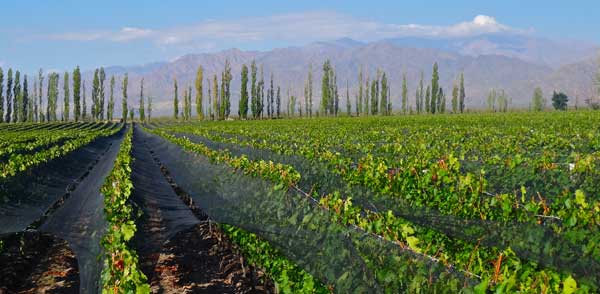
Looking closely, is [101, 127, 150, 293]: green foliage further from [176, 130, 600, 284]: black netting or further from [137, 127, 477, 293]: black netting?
[176, 130, 600, 284]: black netting

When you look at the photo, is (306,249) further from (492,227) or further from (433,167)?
(433,167)

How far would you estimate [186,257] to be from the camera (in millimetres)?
10531

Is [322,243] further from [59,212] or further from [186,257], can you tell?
[59,212]

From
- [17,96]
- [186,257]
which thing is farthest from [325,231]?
[17,96]

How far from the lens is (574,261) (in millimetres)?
4961

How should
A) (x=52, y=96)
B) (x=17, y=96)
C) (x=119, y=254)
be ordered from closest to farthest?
1. (x=119, y=254)
2. (x=17, y=96)
3. (x=52, y=96)

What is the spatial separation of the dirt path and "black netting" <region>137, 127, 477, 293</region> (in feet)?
2.58

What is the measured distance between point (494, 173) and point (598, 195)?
1.95m

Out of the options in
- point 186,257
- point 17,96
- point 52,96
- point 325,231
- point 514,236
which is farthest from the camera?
point 52,96

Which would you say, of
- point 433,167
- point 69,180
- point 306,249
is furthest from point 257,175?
point 69,180

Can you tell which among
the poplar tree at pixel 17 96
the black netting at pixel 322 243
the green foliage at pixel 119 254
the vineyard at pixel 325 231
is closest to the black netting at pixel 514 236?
the vineyard at pixel 325 231

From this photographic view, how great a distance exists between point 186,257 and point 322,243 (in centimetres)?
468

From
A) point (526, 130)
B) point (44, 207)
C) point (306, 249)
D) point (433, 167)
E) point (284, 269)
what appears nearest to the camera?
point (306, 249)

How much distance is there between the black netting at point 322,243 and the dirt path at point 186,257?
787mm
